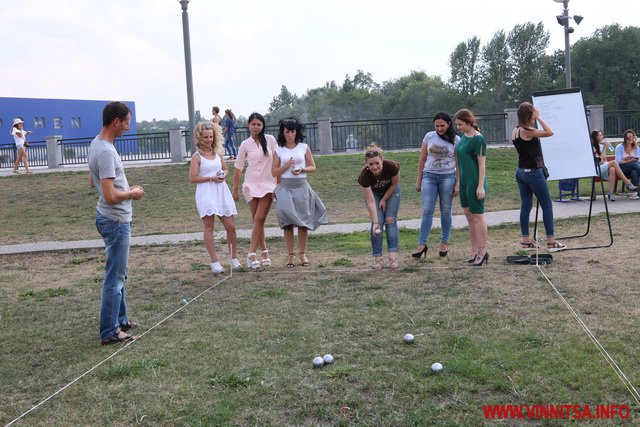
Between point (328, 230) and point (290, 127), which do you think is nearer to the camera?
point (290, 127)

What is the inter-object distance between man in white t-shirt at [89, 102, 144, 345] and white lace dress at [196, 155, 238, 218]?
7.99ft

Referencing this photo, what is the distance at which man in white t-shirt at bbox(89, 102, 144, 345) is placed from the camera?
549cm

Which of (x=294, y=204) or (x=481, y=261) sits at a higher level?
(x=294, y=204)

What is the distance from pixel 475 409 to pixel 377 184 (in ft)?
14.4

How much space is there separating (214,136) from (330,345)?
386cm

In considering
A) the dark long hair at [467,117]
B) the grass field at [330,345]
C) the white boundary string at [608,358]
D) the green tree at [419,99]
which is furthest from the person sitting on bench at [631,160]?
the green tree at [419,99]

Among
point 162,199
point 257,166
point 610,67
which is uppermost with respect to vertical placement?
point 610,67

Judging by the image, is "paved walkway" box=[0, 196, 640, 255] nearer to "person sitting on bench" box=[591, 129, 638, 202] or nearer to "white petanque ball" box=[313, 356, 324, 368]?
"person sitting on bench" box=[591, 129, 638, 202]

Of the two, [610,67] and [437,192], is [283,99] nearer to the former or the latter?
[610,67]

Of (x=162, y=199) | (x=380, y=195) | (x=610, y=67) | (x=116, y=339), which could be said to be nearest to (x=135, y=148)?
(x=162, y=199)

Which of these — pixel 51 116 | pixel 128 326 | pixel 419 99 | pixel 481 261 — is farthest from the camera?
pixel 419 99

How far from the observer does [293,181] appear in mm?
8461

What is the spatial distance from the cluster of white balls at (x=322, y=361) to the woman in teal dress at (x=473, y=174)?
11.8 feet

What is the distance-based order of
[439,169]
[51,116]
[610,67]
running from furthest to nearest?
[610,67] < [51,116] < [439,169]
